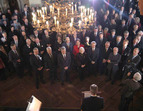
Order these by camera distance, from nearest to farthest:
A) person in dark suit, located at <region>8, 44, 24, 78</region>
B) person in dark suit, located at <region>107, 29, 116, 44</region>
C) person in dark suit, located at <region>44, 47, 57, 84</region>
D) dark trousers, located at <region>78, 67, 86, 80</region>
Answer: person in dark suit, located at <region>44, 47, 57, 84</region>, person in dark suit, located at <region>8, 44, 24, 78</region>, dark trousers, located at <region>78, 67, 86, 80</region>, person in dark suit, located at <region>107, 29, 116, 44</region>

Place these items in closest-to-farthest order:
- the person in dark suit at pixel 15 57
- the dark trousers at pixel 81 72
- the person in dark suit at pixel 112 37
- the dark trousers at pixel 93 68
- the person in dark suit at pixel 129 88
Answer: the person in dark suit at pixel 129 88 → the person in dark suit at pixel 15 57 → the dark trousers at pixel 81 72 → the dark trousers at pixel 93 68 → the person in dark suit at pixel 112 37

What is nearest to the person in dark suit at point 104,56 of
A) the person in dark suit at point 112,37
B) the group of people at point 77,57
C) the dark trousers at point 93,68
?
the group of people at point 77,57

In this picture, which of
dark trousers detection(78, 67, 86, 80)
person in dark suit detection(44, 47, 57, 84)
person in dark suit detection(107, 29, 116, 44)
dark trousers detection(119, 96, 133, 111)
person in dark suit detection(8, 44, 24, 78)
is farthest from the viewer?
person in dark suit detection(107, 29, 116, 44)

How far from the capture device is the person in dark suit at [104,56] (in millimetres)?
5244

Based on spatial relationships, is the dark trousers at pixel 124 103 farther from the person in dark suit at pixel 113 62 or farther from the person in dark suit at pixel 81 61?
the person in dark suit at pixel 81 61

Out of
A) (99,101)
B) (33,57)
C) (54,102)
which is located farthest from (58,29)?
(54,102)

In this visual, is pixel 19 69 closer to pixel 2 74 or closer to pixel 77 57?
pixel 2 74

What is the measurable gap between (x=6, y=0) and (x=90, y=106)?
11827 mm

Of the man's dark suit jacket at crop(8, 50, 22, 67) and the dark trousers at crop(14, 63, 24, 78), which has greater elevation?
the man's dark suit jacket at crop(8, 50, 22, 67)

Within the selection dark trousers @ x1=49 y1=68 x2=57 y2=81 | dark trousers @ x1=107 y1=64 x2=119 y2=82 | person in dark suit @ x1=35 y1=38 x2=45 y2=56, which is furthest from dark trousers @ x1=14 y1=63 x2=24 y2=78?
dark trousers @ x1=107 y1=64 x2=119 y2=82

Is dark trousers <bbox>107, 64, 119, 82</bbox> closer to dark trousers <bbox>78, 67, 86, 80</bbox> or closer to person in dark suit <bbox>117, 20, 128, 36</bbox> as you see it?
dark trousers <bbox>78, 67, 86, 80</bbox>

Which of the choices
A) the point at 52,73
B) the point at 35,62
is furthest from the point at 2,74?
the point at 52,73

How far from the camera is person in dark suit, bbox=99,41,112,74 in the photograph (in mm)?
5244

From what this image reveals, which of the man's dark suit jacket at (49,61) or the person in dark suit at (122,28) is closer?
the man's dark suit jacket at (49,61)
